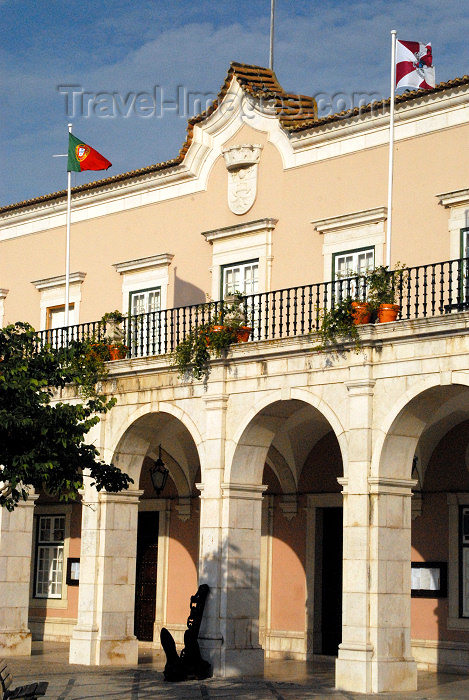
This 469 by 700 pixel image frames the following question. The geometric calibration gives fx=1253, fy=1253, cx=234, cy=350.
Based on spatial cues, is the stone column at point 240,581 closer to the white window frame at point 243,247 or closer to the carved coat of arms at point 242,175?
the white window frame at point 243,247

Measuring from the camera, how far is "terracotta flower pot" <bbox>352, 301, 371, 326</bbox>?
16547mm

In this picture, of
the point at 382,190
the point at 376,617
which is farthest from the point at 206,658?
the point at 382,190

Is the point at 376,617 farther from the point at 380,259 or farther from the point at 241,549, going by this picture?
the point at 380,259

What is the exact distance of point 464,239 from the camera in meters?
17.7

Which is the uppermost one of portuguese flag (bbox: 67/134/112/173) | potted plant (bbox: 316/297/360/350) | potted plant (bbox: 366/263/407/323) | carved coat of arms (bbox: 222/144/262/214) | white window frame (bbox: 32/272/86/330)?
portuguese flag (bbox: 67/134/112/173)

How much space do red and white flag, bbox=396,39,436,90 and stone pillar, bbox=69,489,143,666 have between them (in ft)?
24.9

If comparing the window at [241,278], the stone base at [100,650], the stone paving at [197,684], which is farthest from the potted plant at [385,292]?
the stone base at [100,650]

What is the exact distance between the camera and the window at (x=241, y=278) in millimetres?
20523

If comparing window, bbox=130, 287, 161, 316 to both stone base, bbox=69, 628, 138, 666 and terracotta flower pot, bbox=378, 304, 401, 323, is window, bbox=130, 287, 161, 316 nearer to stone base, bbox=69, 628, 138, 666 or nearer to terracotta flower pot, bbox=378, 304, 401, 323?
stone base, bbox=69, 628, 138, 666

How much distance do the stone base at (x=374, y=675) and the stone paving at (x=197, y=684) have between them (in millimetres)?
156

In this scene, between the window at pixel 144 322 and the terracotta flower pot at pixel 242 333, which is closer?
the terracotta flower pot at pixel 242 333

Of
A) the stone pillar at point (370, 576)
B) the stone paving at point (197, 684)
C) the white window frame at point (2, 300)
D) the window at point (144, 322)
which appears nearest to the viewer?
the stone paving at point (197, 684)

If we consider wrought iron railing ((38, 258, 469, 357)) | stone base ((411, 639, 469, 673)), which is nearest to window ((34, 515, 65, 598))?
wrought iron railing ((38, 258, 469, 357))

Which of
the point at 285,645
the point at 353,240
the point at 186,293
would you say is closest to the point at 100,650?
the point at 285,645
